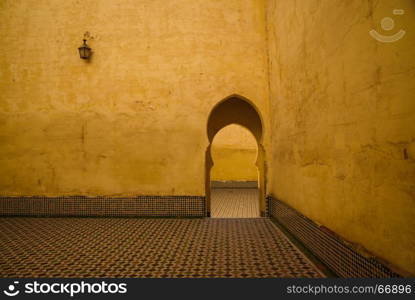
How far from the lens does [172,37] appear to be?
522cm

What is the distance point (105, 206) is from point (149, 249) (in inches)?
86.1

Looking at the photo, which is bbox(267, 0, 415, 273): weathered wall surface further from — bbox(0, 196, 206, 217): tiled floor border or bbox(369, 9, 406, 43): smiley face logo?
bbox(0, 196, 206, 217): tiled floor border

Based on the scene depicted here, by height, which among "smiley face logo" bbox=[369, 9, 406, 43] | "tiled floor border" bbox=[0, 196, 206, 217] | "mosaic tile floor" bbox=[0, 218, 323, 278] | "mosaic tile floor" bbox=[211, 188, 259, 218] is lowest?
"mosaic tile floor" bbox=[211, 188, 259, 218]

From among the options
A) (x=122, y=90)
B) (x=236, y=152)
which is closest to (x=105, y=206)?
(x=122, y=90)

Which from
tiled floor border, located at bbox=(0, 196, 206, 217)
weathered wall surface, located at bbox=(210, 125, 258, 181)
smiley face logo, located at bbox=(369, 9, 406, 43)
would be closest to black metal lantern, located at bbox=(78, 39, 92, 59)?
tiled floor border, located at bbox=(0, 196, 206, 217)

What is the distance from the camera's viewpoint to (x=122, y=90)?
206 inches

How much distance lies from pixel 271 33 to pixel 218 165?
7.64m

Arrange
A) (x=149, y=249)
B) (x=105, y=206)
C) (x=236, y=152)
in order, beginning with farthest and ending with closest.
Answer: (x=236, y=152) → (x=105, y=206) → (x=149, y=249)

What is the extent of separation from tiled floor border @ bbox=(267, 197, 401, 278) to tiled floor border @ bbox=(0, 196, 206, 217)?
75.8 inches

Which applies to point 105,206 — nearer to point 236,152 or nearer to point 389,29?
point 389,29

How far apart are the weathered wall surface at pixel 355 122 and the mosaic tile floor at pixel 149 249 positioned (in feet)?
2.44

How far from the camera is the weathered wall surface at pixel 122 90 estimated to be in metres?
5.14

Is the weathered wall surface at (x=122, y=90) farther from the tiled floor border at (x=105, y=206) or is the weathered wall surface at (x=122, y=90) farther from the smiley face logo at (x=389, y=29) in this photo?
the smiley face logo at (x=389, y=29)

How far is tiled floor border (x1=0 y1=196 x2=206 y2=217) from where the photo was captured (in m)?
5.02
